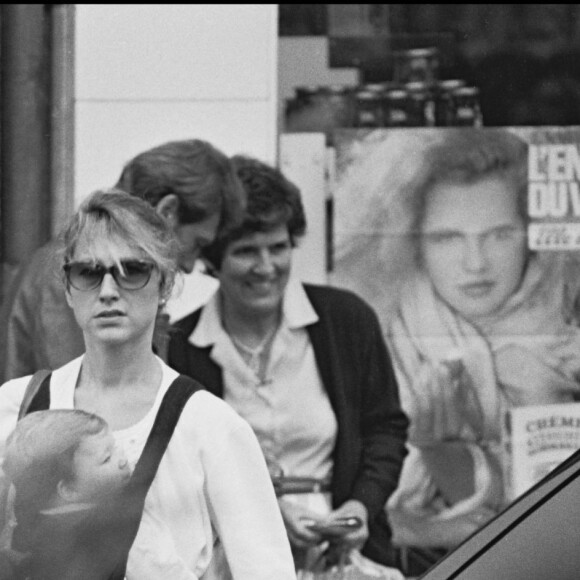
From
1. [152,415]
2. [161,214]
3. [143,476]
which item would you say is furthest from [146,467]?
[161,214]

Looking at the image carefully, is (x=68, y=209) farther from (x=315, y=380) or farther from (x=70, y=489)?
(x=70, y=489)

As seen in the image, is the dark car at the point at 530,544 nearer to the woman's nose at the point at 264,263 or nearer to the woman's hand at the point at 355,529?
the woman's hand at the point at 355,529

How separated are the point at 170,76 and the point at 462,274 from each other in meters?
1.37

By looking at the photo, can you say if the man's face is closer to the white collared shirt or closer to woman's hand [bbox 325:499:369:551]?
the white collared shirt

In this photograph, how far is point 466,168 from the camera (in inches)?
254

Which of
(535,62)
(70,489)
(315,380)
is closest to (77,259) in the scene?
(70,489)

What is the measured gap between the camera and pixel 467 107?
6465mm

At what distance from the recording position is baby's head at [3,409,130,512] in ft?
11.0

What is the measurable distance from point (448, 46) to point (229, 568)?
3532 millimetres

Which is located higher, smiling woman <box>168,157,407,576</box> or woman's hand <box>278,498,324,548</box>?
smiling woman <box>168,157,407,576</box>

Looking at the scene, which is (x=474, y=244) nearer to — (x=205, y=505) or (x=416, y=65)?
(x=416, y=65)

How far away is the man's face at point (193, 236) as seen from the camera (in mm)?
5361

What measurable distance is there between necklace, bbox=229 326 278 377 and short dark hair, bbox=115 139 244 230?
53 cm

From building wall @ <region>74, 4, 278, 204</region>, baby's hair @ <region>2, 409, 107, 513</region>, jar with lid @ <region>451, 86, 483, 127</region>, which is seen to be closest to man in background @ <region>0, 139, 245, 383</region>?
building wall @ <region>74, 4, 278, 204</region>
